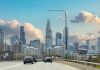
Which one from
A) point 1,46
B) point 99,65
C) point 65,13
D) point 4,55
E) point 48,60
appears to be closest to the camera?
point 99,65

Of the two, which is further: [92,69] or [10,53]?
[10,53]

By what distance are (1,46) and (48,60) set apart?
94.6 meters

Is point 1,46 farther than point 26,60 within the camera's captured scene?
Yes

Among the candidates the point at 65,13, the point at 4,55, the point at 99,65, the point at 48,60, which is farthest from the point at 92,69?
the point at 4,55

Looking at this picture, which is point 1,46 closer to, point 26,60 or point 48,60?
point 48,60

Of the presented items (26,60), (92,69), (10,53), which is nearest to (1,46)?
(10,53)

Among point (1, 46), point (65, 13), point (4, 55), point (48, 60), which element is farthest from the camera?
point (1, 46)

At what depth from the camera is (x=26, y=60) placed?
75.9 m

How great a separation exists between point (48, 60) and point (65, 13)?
87.3 feet

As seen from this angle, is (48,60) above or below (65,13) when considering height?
below

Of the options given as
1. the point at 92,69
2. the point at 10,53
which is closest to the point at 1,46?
the point at 10,53

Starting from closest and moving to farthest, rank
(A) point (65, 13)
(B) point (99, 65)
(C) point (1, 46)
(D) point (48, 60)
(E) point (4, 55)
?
(B) point (99, 65) < (A) point (65, 13) < (D) point (48, 60) < (E) point (4, 55) < (C) point (1, 46)

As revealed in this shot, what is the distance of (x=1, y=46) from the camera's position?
189 meters

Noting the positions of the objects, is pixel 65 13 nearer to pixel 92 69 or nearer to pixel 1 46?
pixel 92 69
